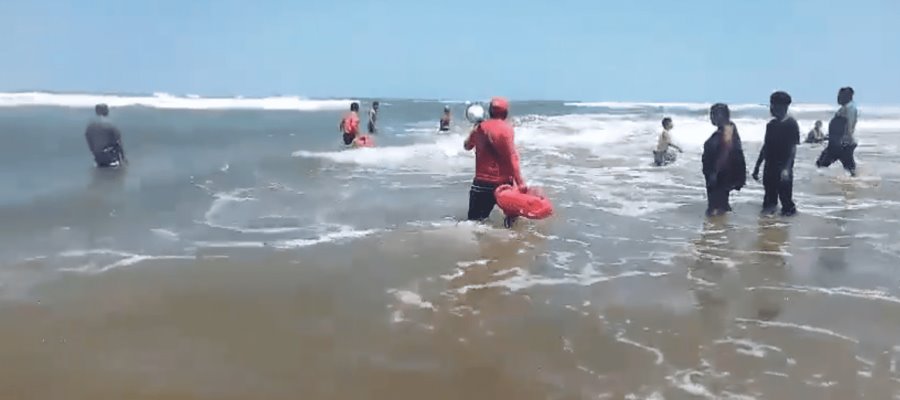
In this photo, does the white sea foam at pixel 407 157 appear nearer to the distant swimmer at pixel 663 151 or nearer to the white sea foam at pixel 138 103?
the distant swimmer at pixel 663 151

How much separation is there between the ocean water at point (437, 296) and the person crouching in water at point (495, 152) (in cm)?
54

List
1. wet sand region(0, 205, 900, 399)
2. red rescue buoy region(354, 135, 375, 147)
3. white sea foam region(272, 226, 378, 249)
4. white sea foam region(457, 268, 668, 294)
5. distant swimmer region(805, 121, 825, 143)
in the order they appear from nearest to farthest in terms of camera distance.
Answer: wet sand region(0, 205, 900, 399) < white sea foam region(457, 268, 668, 294) < white sea foam region(272, 226, 378, 249) < red rescue buoy region(354, 135, 375, 147) < distant swimmer region(805, 121, 825, 143)

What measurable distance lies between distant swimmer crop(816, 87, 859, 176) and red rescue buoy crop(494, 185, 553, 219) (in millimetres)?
6428

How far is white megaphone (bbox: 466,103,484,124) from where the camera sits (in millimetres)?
7976

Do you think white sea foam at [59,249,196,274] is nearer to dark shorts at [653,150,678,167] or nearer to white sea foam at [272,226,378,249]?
white sea foam at [272,226,378,249]

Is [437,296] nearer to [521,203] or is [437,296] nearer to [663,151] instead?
[521,203]

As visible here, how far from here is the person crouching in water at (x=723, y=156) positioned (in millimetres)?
8398

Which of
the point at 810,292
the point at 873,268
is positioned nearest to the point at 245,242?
the point at 810,292

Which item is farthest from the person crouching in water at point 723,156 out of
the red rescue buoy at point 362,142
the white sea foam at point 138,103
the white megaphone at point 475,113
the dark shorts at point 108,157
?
the white sea foam at point 138,103

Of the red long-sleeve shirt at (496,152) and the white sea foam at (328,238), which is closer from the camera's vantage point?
the white sea foam at (328,238)

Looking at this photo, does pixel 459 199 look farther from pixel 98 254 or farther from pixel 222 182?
pixel 98 254

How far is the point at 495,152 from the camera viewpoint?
764 centimetres

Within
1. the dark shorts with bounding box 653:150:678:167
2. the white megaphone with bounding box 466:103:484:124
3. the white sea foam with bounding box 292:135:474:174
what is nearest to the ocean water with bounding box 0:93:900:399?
the white megaphone with bounding box 466:103:484:124

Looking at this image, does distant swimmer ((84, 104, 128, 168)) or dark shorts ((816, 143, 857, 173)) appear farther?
distant swimmer ((84, 104, 128, 168))
